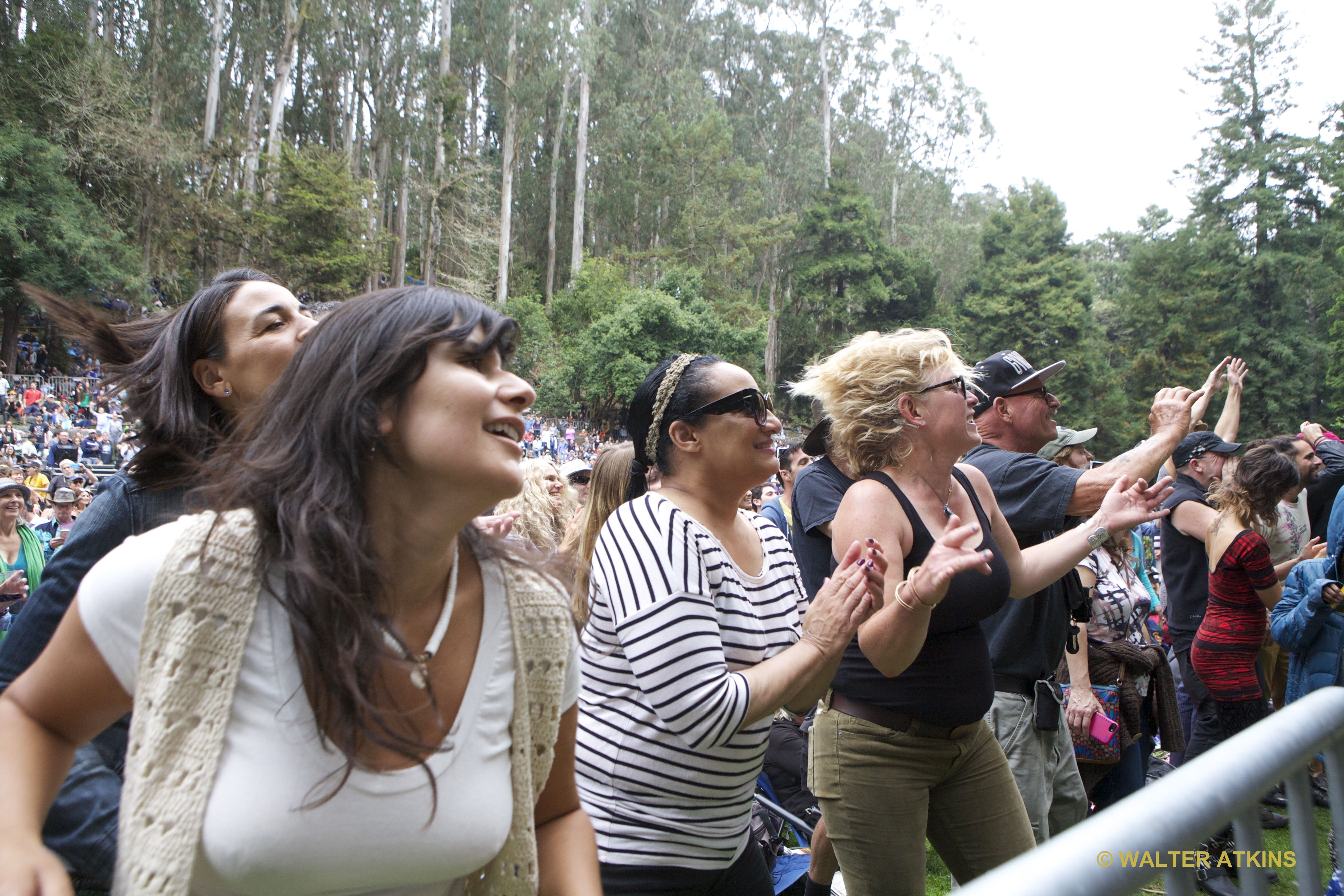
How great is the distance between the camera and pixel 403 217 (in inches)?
1426

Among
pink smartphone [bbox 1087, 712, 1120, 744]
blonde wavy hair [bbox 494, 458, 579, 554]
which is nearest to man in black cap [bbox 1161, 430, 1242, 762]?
pink smartphone [bbox 1087, 712, 1120, 744]

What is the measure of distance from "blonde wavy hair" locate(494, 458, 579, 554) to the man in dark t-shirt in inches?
44.6

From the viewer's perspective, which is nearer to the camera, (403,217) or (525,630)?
(525,630)

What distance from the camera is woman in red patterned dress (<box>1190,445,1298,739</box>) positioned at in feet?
13.0

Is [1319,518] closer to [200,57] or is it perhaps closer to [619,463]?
[619,463]

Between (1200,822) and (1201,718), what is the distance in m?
3.89

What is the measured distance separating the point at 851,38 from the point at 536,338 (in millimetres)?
24536

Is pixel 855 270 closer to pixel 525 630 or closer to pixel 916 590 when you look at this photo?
pixel 916 590

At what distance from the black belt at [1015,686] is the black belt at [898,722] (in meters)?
0.78

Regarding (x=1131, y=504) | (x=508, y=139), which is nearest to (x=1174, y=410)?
(x=1131, y=504)

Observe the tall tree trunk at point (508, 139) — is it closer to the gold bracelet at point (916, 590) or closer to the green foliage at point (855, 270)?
the green foliage at point (855, 270)

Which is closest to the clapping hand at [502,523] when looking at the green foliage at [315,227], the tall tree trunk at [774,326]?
the green foliage at [315,227]

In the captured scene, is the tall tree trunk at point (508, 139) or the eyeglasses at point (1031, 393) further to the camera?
the tall tree trunk at point (508, 139)

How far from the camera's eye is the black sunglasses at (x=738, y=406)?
85.4 inches
